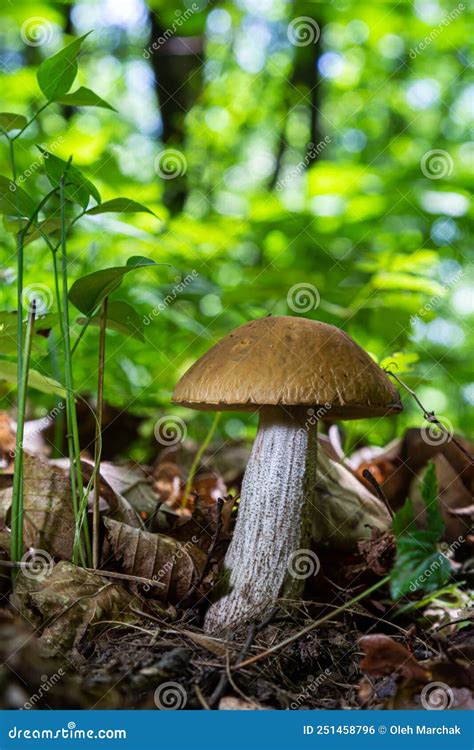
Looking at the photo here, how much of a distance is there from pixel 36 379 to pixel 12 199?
59 centimetres

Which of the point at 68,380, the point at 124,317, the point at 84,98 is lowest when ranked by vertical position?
the point at 68,380

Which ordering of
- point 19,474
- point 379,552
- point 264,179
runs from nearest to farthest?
point 19,474 < point 379,552 < point 264,179

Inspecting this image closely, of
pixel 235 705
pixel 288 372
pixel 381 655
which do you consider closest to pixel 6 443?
pixel 288 372

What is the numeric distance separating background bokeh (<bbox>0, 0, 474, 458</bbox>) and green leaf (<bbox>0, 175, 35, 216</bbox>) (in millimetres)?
624

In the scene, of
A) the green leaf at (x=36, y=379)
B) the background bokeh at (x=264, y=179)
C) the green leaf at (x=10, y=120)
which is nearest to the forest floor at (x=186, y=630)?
the green leaf at (x=36, y=379)

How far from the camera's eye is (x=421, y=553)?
1.42 m

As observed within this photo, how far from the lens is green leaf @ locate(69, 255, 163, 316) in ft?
5.46

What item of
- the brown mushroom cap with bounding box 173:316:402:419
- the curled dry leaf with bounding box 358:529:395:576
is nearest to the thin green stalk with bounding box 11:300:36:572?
the brown mushroom cap with bounding box 173:316:402:419

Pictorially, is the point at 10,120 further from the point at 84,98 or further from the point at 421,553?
the point at 421,553

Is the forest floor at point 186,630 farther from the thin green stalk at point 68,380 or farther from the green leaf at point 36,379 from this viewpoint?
the green leaf at point 36,379

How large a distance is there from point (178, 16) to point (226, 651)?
21.2 feet

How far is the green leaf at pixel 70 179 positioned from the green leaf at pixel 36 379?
0.53 meters
